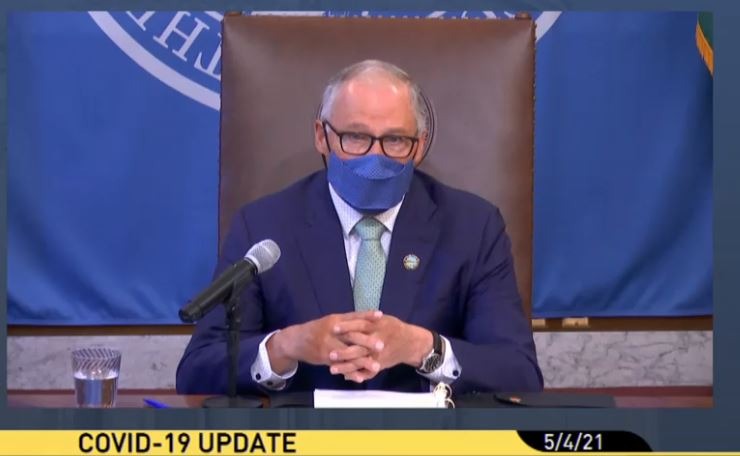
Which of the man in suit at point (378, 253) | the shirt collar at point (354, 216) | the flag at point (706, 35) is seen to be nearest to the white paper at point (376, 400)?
the man in suit at point (378, 253)

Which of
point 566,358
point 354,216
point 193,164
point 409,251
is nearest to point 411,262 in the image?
point 409,251

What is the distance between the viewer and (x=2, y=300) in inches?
77.9

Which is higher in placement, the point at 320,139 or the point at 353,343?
the point at 320,139

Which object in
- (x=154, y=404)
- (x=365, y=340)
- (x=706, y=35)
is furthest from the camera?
(x=706, y=35)

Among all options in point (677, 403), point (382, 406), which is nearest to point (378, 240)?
point (382, 406)

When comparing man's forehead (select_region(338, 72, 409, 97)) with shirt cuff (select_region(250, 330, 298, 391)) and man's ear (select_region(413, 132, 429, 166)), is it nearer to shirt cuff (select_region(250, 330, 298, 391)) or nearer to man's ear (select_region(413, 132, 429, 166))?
man's ear (select_region(413, 132, 429, 166))

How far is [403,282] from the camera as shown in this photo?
6.84 ft

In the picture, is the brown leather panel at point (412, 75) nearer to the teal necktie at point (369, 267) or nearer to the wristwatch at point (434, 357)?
the teal necktie at point (369, 267)

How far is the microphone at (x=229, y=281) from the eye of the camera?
1.45m

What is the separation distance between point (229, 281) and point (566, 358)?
71.1 inches

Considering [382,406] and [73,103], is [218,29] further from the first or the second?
[382,406]

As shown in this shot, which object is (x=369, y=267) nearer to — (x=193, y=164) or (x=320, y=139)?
(x=320, y=139)

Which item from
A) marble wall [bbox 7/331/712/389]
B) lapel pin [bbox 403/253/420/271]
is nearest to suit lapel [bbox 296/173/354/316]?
lapel pin [bbox 403/253/420/271]

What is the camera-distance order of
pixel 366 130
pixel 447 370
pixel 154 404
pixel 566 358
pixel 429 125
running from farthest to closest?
pixel 566 358
pixel 429 125
pixel 366 130
pixel 447 370
pixel 154 404
